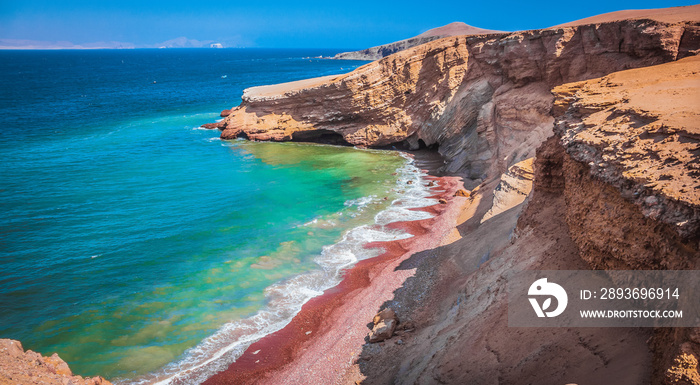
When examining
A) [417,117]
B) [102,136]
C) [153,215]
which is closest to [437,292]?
[153,215]

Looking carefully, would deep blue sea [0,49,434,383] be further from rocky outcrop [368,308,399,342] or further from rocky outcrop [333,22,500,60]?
rocky outcrop [333,22,500,60]

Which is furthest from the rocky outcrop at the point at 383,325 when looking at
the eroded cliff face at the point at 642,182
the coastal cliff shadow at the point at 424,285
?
the eroded cliff face at the point at 642,182

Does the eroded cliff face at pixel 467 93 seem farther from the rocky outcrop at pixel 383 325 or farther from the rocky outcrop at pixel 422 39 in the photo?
the rocky outcrop at pixel 422 39

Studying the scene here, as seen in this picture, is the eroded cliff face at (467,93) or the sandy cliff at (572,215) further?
the eroded cliff face at (467,93)

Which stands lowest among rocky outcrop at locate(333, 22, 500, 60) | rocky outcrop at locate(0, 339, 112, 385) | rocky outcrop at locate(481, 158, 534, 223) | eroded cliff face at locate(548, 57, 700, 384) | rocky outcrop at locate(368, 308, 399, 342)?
rocky outcrop at locate(368, 308, 399, 342)

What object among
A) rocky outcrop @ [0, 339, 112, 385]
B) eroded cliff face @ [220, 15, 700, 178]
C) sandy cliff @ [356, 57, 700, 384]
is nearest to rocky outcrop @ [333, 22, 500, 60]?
eroded cliff face @ [220, 15, 700, 178]

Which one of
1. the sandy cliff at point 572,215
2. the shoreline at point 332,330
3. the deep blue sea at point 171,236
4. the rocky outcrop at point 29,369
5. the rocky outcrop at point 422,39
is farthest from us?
the rocky outcrop at point 422,39
